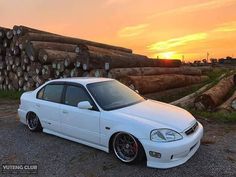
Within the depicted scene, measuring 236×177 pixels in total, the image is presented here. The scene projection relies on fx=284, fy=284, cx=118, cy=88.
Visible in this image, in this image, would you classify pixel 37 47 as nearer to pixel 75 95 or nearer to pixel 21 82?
pixel 21 82

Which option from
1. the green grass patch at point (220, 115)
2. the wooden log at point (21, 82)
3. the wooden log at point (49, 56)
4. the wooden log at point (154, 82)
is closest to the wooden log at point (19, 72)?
the wooden log at point (21, 82)

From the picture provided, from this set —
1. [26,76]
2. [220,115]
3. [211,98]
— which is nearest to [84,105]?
[220,115]

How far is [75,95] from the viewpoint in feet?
20.9

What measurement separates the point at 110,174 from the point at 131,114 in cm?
117

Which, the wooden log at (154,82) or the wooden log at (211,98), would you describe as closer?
the wooden log at (211,98)

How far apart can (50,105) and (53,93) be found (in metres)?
0.33

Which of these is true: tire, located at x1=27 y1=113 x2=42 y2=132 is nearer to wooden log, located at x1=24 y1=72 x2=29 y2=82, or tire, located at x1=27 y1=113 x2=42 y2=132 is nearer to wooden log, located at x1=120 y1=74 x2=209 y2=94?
wooden log, located at x1=120 y1=74 x2=209 y2=94

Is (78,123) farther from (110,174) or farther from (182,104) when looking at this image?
(182,104)

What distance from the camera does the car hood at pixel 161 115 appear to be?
5117mm

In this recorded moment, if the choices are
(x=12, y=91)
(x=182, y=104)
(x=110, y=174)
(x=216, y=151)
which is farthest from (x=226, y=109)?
(x=12, y=91)

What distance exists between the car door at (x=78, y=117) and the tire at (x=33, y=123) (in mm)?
1203

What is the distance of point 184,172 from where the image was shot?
15.9 feet

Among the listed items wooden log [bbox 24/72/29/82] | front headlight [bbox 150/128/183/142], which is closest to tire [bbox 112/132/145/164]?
front headlight [bbox 150/128/183/142]

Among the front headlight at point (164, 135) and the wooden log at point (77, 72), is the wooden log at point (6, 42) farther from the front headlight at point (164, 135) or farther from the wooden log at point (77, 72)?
the front headlight at point (164, 135)
